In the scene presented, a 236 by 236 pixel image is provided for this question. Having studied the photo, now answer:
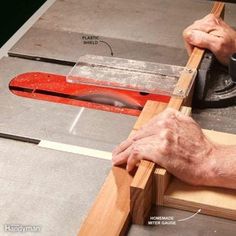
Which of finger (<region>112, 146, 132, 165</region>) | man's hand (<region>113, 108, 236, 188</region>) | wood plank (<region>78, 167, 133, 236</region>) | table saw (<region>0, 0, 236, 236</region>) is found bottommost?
table saw (<region>0, 0, 236, 236</region>)

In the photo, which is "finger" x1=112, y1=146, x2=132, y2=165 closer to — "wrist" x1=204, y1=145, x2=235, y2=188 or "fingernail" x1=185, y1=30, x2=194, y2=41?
"wrist" x1=204, y1=145, x2=235, y2=188

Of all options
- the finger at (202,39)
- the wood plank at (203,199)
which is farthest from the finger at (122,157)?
the finger at (202,39)

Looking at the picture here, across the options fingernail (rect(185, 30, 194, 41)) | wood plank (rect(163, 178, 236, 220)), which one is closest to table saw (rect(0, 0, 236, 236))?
wood plank (rect(163, 178, 236, 220))

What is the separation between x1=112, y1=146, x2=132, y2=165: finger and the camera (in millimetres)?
1127

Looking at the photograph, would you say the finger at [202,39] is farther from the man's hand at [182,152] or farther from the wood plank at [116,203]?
the wood plank at [116,203]

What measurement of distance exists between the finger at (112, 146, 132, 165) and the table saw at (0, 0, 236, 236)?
0.06 metres

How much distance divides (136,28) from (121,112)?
0.59 meters

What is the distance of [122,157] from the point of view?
1142 mm

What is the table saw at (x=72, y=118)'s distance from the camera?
1.08 metres

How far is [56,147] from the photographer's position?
128 cm

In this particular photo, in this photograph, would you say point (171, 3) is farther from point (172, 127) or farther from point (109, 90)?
point (172, 127)

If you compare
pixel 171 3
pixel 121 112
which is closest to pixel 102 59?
pixel 121 112

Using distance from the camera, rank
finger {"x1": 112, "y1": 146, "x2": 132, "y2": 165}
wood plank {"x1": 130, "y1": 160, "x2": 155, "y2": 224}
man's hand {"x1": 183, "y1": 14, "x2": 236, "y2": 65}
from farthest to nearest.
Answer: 1. man's hand {"x1": 183, "y1": 14, "x2": 236, "y2": 65}
2. finger {"x1": 112, "y1": 146, "x2": 132, "y2": 165}
3. wood plank {"x1": 130, "y1": 160, "x2": 155, "y2": 224}

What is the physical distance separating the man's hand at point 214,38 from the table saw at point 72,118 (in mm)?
164
